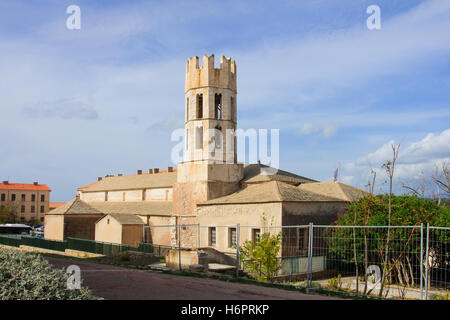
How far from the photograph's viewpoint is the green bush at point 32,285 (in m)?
7.59

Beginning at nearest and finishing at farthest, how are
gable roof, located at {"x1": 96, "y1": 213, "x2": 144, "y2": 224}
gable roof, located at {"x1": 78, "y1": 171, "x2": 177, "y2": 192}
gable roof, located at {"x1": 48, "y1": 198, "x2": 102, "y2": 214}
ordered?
gable roof, located at {"x1": 96, "y1": 213, "x2": 144, "y2": 224}
gable roof, located at {"x1": 48, "y1": 198, "x2": 102, "y2": 214}
gable roof, located at {"x1": 78, "y1": 171, "x2": 177, "y2": 192}

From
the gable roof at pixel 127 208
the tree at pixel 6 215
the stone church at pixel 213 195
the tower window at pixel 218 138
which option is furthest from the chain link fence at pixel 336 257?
the tree at pixel 6 215

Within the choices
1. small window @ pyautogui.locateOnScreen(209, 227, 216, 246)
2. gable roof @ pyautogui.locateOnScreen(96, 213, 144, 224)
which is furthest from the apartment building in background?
small window @ pyautogui.locateOnScreen(209, 227, 216, 246)

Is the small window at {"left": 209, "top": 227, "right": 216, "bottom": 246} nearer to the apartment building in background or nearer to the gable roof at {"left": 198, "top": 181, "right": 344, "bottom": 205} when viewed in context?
the gable roof at {"left": 198, "top": 181, "right": 344, "bottom": 205}

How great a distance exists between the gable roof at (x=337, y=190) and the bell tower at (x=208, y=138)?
21.2 feet

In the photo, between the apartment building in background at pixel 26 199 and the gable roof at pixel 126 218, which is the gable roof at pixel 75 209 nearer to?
the gable roof at pixel 126 218

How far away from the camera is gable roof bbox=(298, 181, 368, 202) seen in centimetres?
3031

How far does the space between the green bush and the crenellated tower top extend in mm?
A: 28034

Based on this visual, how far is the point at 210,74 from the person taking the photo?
3572cm

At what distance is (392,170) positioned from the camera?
14.6 metres

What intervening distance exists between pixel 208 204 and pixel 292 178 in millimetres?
8795
